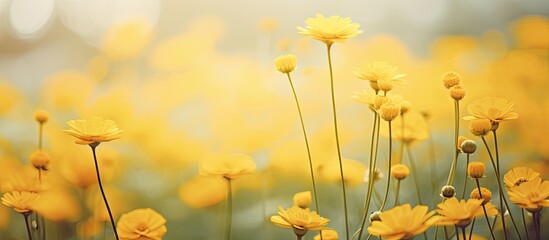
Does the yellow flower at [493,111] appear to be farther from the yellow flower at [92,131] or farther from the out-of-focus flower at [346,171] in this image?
the yellow flower at [92,131]

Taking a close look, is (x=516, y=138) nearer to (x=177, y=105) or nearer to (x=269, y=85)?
(x=269, y=85)

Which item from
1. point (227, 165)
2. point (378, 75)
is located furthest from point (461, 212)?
point (227, 165)

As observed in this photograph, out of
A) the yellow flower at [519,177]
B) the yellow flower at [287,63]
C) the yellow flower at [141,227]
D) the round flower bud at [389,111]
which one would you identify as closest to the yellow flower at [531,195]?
the yellow flower at [519,177]

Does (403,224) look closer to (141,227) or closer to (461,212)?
(461,212)

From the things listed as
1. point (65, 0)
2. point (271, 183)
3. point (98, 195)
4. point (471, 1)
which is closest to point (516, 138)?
point (471, 1)

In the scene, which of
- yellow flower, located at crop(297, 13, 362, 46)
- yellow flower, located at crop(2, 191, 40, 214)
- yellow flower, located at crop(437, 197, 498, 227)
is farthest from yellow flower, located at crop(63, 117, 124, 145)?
yellow flower, located at crop(437, 197, 498, 227)
